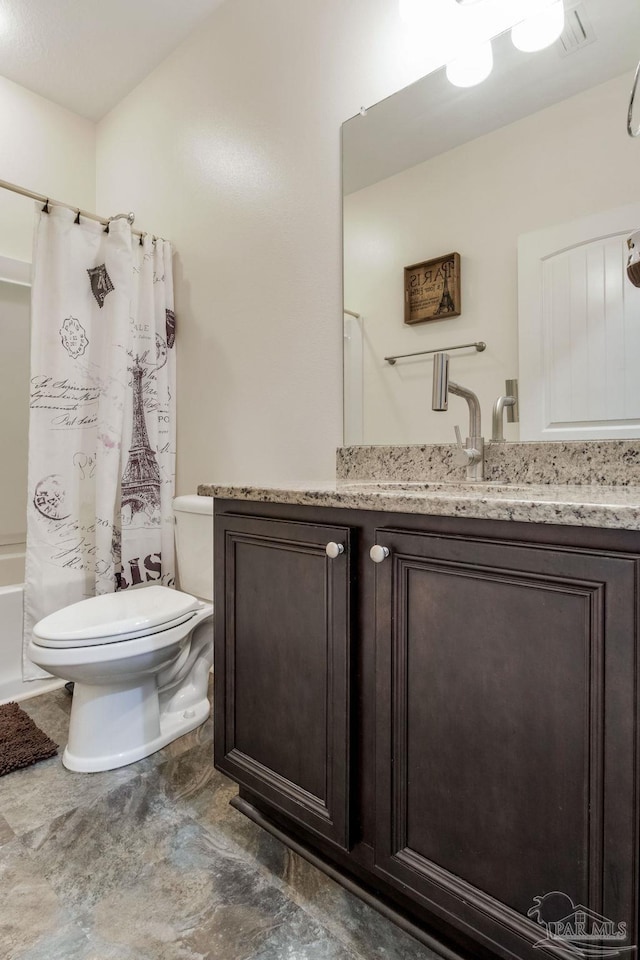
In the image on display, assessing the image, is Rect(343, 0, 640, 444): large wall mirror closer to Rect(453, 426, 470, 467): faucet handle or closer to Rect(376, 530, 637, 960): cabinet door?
Rect(453, 426, 470, 467): faucet handle

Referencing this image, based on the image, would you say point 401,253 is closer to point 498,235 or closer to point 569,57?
point 498,235

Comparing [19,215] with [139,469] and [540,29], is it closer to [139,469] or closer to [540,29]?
[139,469]

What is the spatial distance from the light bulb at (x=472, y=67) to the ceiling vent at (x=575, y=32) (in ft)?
0.58

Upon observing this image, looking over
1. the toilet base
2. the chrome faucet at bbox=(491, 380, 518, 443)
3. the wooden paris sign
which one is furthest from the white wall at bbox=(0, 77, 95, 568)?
the chrome faucet at bbox=(491, 380, 518, 443)

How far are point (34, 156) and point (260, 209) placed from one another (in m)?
1.52

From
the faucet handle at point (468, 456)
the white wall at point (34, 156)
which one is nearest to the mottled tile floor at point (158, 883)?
the faucet handle at point (468, 456)

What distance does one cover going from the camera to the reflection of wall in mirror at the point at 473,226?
1.14m

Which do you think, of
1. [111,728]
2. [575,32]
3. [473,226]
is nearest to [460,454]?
[473,226]

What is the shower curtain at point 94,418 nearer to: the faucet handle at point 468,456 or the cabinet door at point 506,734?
the faucet handle at point 468,456

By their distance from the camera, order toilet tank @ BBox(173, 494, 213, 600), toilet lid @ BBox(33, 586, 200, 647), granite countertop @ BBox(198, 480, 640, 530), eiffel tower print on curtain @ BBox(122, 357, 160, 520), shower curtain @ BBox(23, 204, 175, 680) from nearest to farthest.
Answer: granite countertop @ BBox(198, 480, 640, 530) < toilet lid @ BBox(33, 586, 200, 647) < toilet tank @ BBox(173, 494, 213, 600) < shower curtain @ BBox(23, 204, 175, 680) < eiffel tower print on curtain @ BBox(122, 357, 160, 520)

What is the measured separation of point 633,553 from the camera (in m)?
0.63

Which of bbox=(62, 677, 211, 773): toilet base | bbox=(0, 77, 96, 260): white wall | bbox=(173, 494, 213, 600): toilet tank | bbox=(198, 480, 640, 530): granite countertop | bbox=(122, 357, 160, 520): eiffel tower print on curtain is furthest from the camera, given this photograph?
bbox=(0, 77, 96, 260): white wall

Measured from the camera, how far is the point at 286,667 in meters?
1.05

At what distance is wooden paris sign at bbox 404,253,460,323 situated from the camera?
4.47ft
